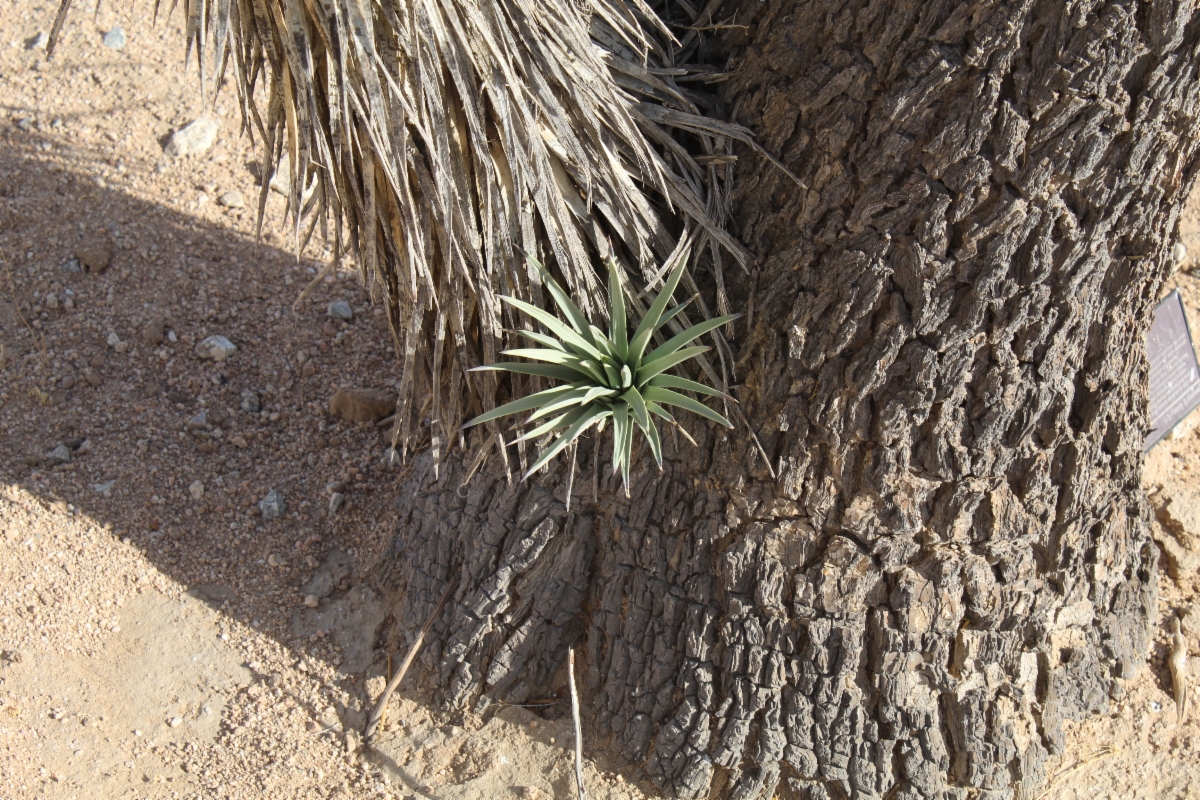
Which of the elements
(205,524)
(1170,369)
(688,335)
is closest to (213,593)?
(205,524)

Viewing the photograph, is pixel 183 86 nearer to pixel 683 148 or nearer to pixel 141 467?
pixel 141 467

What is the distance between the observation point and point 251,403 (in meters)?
3.46

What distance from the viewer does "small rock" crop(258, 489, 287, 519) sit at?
3.14 meters

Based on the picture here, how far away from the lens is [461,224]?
2.05 metres

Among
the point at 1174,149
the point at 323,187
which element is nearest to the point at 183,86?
the point at 323,187

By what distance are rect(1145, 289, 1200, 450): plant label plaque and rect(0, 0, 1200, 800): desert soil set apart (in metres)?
0.22

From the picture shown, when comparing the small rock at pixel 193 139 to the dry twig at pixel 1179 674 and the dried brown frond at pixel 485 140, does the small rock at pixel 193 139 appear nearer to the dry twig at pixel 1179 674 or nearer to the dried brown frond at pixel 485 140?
the dried brown frond at pixel 485 140

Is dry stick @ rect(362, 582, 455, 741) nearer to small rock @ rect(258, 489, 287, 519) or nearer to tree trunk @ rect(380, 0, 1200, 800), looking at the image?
tree trunk @ rect(380, 0, 1200, 800)

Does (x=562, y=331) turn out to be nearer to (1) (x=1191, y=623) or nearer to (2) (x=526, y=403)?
(2) (x=526, y=403)

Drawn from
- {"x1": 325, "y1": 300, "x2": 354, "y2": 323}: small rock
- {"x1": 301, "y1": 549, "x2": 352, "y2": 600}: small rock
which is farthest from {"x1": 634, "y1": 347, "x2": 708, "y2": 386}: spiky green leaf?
{"x1": 325, "y1": 300, "x2": 354, "y2": 323}: small rock

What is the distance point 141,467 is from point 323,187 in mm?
1643

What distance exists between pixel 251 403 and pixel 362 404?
0.43m

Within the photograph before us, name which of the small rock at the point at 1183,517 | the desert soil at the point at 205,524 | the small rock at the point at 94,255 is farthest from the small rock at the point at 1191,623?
the small rock at the point at 94,255

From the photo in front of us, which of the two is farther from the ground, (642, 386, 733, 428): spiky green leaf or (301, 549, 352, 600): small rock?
(642, 386, 733, 428): spiky green leaf
